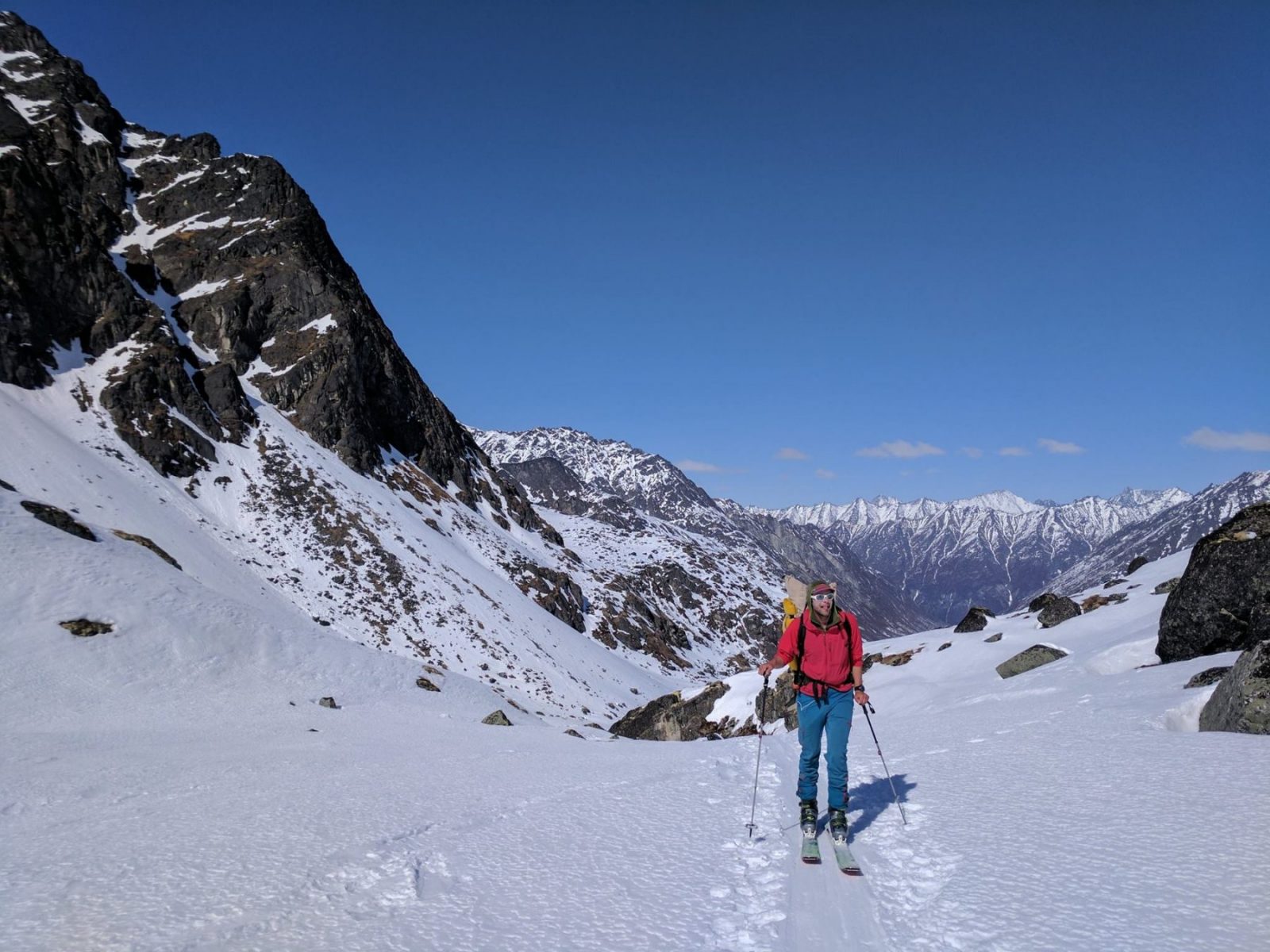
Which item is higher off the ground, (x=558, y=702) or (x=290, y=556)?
(x=290, y=556)

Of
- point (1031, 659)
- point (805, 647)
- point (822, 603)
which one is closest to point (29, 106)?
point (822, 603)

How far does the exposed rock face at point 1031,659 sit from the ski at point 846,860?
15.9m

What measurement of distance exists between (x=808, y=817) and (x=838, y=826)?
0.30 meters

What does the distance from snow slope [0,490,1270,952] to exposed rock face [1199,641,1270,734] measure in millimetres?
508

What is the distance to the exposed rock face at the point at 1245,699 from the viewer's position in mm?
8758

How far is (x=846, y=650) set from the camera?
755cm

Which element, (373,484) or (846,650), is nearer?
(846,650)

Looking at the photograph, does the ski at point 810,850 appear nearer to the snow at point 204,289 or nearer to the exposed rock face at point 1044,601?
the exposed rock face at point 1044,601

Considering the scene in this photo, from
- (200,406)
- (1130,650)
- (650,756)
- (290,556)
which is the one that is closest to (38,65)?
(200,406)

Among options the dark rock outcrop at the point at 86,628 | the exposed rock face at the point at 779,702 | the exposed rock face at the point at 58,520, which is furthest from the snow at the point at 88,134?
the exposed rock face at the point at 779,702

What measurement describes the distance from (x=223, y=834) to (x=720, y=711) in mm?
24387

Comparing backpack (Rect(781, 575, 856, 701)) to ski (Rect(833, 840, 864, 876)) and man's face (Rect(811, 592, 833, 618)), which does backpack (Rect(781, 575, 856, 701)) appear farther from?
ski (Rect(833, 840, 864, 876))

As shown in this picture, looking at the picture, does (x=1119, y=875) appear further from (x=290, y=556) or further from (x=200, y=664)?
(x=290, y=556)

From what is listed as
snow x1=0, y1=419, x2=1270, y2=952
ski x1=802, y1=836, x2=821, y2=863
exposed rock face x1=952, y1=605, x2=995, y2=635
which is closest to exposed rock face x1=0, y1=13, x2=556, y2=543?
snow x1=0, y1=419, x2=1270, y2=952
